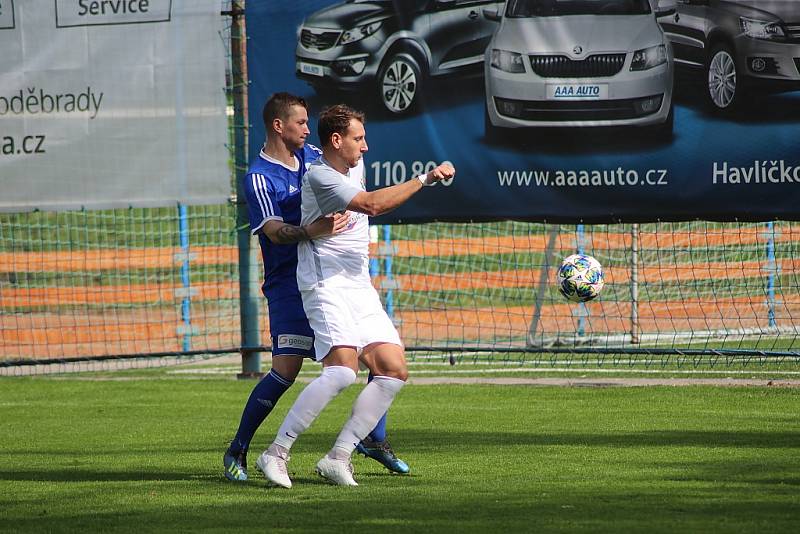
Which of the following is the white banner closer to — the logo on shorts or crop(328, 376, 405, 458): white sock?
the logo on shorts

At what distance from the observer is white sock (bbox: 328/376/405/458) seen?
6988mm

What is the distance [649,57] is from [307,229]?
5.62m

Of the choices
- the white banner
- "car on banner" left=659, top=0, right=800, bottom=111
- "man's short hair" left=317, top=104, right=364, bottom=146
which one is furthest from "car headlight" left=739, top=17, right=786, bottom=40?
"man's short hair" left=317, top=104, right=364, bottom=146

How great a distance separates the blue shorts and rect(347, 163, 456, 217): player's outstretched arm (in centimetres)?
92

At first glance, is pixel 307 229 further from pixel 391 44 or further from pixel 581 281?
pixel 391 44

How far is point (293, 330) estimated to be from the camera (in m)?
7.61

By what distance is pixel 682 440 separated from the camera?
858 centimetres

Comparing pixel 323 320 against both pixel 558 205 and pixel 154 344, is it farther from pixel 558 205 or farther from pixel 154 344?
pixel 154 344

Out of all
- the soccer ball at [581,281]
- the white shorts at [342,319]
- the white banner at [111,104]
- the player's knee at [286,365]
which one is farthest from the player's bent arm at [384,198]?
the white banner at [111,104]

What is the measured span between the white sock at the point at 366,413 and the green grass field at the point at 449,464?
0.23 meters

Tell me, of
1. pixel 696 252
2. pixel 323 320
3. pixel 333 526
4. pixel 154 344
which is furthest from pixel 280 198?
pixel 154 344

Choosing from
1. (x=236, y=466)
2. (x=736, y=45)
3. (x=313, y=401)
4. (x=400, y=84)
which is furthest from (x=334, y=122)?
(x=400, y=84)

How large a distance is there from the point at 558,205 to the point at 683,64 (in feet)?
5.30

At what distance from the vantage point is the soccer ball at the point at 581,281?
11.8m
